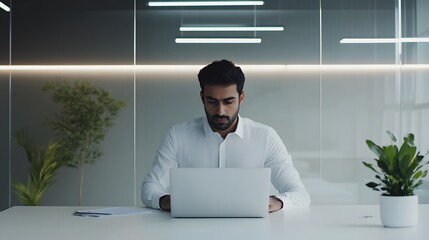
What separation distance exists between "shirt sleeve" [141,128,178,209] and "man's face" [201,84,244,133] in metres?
0.29

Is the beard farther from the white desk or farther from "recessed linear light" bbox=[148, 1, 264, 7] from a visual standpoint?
"recessed linear light" bbox=[148, 1, 264, 7]

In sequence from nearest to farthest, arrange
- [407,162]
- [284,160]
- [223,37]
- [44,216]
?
[407,162], [44,216], [284,160], [223,37]

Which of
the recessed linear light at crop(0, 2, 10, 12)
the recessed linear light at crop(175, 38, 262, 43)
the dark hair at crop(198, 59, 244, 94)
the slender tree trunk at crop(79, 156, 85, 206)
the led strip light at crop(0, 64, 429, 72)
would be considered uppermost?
the recessed linear light at crop(0, 2, 10, 12)

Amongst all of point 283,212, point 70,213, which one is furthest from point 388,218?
point 70,213

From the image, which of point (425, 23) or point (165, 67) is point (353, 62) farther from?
point (165, 67)

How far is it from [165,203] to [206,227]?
0.60 m

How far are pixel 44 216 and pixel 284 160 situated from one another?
1.50 meters

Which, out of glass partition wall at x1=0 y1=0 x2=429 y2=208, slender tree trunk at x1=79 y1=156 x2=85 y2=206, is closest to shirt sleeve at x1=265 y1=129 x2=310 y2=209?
glass partition wall at x1=0 y1=0 x2=429 y2=208

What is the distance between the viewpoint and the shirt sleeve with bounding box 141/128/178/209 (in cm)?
340

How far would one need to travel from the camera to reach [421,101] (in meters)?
6.06

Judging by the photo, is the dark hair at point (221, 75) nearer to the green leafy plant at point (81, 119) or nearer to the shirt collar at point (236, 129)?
A: the shirt collar at point (236, 129)

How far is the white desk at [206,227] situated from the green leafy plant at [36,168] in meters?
2.79

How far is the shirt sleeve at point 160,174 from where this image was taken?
340cm

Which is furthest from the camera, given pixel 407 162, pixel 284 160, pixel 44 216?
pixel 284 160
